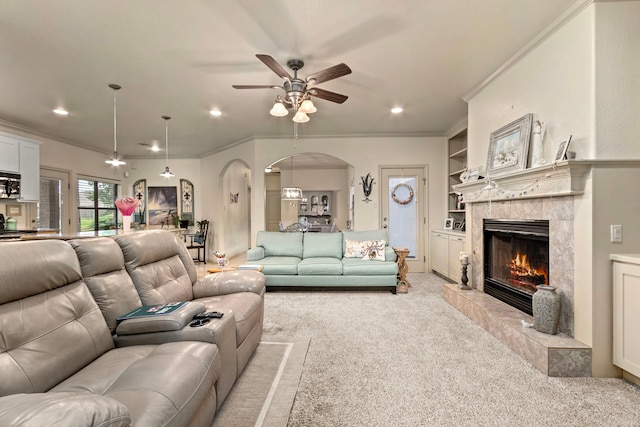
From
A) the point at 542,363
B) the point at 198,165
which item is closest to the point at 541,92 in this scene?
the point at 542,363

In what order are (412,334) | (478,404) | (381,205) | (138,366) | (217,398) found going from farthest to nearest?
(381,205) → (412,334) → (478,404) → (217,398) → (138,366)

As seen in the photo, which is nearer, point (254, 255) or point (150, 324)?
point (150, 324)

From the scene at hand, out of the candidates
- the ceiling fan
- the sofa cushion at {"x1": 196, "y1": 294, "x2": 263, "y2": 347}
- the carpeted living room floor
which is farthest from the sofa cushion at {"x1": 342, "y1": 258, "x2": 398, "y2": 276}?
the ceiling fan

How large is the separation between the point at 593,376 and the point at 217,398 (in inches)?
103

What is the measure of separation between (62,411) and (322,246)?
169 inches

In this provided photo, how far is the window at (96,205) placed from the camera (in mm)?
6637

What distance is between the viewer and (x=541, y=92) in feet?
8.86

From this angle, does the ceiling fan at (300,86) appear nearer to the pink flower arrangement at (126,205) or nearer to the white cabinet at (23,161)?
the pink flower arrangement at (126,205)

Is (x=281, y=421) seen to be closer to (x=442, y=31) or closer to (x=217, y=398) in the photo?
(x=217, y=398)

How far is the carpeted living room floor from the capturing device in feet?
5.73

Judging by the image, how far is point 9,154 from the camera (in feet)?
15.4

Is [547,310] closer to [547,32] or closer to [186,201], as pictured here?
[547,32]

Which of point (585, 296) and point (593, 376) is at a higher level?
point (585, 296)

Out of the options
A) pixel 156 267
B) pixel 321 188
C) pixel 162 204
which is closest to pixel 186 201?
pixel 162 204
